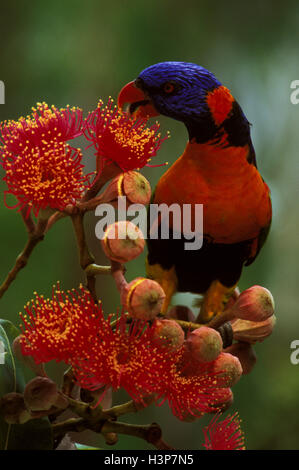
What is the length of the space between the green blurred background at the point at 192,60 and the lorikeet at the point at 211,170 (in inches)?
30.1

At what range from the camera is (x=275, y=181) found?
65.1 inches

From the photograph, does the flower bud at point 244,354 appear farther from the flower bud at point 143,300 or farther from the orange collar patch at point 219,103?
the orange collar patch at point 219,103

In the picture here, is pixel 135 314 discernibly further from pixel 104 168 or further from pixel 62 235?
pixel 62 235

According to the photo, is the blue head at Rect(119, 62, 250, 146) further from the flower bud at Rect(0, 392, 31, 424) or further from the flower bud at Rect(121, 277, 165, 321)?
the flower bud at Rect(0, 392, 31, 424)

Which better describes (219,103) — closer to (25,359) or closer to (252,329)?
(252,329)

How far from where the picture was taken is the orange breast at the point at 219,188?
79cm

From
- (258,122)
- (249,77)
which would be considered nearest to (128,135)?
(258,122)

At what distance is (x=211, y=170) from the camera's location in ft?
2.63

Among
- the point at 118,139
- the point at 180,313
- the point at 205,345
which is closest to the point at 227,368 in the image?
the point at 205,345

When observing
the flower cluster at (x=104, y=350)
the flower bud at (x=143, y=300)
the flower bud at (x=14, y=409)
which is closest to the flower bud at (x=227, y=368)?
the flower cluster at (x=104, y=350)

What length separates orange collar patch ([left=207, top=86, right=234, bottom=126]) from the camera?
2.50ft

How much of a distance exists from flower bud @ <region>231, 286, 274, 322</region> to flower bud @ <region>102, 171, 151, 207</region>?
16cm

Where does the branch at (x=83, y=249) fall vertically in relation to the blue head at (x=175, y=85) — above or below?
below

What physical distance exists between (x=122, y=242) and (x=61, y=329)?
5.2 inches
